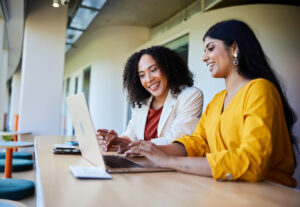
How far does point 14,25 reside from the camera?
514 cm

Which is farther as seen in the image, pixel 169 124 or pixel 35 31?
pixel 35 31

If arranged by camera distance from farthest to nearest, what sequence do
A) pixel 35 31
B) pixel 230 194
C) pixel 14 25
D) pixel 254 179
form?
pixel 14 25 → pixel 35 31 → pixel 254 179 → pixel 230 194

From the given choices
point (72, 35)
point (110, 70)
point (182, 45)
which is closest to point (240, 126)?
point (182, 45)

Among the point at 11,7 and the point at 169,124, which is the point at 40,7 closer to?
the point at 11,7

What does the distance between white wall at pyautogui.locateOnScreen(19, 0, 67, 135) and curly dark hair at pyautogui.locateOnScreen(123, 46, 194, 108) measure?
236cm

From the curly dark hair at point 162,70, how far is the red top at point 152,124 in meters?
0.19

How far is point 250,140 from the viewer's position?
0.97m

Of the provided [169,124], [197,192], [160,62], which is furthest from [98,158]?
[160,62]

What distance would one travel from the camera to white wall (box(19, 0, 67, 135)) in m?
4.37

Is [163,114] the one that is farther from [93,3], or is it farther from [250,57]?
[93,3]

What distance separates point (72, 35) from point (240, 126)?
808cm

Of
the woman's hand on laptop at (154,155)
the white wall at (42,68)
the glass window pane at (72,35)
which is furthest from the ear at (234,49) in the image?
the glass window pane at (72,35)

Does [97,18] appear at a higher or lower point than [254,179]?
higher

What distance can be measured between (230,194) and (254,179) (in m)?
0.21
